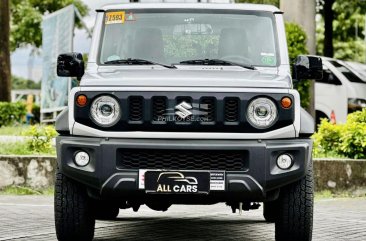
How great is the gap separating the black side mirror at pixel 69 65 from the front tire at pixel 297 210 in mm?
1964

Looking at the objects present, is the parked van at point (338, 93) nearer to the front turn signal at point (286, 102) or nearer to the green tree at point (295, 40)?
the green tree at point (295, 40)

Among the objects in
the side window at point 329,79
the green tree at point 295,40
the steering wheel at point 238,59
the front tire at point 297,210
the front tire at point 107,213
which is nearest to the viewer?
the front tire at point 297,210

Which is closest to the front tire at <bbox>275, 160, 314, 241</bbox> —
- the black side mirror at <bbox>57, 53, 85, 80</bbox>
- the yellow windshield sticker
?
the black side mirror at <bbox>57, 53, 85, 80</bbox>

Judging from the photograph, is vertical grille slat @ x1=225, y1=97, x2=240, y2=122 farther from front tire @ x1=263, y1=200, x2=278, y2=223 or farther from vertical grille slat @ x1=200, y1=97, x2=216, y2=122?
front tire @ x1=263, y1=200, x2=278, y2=223

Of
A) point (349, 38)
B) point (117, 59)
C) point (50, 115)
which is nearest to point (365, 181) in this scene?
point (117, 59)

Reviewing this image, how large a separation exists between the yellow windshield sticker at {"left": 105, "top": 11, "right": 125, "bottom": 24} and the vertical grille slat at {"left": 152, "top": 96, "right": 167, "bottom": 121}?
145cm

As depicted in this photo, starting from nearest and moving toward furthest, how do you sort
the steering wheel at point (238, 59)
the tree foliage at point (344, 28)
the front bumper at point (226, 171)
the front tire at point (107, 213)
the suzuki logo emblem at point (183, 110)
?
the front bumper at point (226, 171), the suzuki logo emblem at point (183, 110), the steering wheel at point (238, 59), the front tire at point (107, 213), the tree foliage at point (344, 28)

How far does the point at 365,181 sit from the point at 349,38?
40.1m

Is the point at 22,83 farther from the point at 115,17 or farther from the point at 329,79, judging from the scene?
the point at 115,17

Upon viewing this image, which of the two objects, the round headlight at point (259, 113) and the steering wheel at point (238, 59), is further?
the steering wheel at point (238, 59)

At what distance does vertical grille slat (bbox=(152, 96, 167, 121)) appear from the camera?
6.62 metres

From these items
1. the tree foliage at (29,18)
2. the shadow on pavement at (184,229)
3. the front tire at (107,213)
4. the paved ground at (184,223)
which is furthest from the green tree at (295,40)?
the tree foliage at (29,18)

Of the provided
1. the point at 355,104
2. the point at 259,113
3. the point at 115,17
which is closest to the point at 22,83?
the point at 355,104

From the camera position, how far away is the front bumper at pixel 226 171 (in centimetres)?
649
